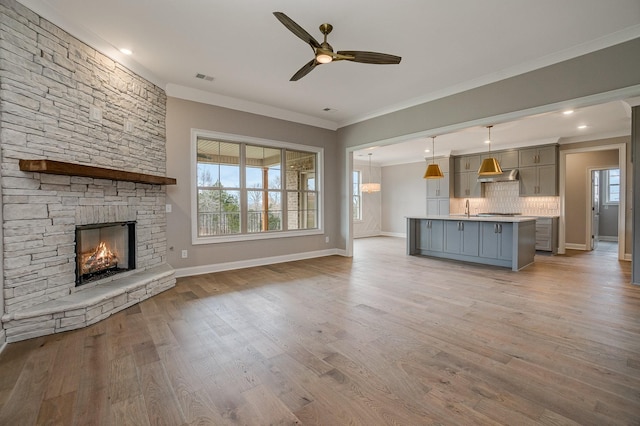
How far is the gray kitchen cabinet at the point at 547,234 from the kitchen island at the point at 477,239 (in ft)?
5.53

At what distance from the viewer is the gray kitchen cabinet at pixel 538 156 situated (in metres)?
7.34

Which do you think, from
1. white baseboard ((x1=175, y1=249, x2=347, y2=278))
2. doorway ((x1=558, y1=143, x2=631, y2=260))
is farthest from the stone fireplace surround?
doorway ((x1=558, y1=143, x2=631, y2=260))

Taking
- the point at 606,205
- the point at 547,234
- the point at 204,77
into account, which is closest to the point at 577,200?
the point at 547,234

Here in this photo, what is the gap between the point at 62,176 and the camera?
9.96 feet

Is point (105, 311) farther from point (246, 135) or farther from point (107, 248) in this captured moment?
point (246, 135)

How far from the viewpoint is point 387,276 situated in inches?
191

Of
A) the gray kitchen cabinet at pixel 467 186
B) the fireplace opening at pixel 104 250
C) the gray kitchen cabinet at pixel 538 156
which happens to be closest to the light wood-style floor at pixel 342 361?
the fireplace opening at pixel 104 250

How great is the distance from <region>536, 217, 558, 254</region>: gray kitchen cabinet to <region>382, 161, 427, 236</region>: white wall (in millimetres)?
3389

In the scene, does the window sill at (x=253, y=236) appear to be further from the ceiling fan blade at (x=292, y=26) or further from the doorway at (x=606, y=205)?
the doorway at (x=606, y=205)

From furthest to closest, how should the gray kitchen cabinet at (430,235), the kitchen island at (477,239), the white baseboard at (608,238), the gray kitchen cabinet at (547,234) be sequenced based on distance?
the white baseboard at (608,238)
the gray kitchen cabinet at (547,234)
the gray kitchen cabinet at (430,235)
the kitchen island at (477,239)

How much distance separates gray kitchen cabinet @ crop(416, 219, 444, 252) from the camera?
6.41 m

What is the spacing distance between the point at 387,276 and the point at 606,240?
954 cm

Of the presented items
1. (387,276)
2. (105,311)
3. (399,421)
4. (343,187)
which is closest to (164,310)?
(105,311)

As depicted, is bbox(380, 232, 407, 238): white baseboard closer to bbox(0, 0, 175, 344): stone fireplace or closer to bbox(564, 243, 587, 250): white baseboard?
bbox(564, 243, 587, 250): white baseboard
